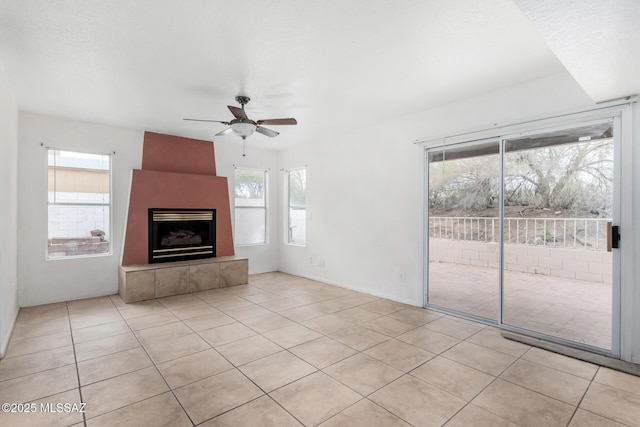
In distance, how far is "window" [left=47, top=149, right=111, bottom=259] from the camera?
4.66 metres

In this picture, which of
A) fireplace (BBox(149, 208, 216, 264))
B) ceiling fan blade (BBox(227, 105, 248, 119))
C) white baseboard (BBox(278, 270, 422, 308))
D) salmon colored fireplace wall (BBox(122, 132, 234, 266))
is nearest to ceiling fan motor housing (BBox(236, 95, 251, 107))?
ceiling fan blade (BBox(227, 105, 248, 119))

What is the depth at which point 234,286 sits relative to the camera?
5.66 meters

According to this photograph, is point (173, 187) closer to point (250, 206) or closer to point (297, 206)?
point (250, 206)

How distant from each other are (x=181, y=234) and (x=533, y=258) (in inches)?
209

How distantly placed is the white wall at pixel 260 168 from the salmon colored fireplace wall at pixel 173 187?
0.22 meters

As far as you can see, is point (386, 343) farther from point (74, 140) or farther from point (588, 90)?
point (74, 140)

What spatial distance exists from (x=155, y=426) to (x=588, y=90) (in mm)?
4137

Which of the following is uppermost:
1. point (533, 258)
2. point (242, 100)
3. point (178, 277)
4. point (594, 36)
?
point (242, 100)

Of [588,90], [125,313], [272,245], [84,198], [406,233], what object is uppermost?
[588,90]

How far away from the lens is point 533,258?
A: 3688 mm

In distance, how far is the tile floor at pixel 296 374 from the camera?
6.80 feet

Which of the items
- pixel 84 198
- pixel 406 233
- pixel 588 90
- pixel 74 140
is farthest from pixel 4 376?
pixel 588 90

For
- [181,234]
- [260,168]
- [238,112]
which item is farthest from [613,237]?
[181,234]

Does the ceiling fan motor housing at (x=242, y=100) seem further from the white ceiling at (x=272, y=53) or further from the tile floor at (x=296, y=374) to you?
the tile floor at (x=296, y=374)
